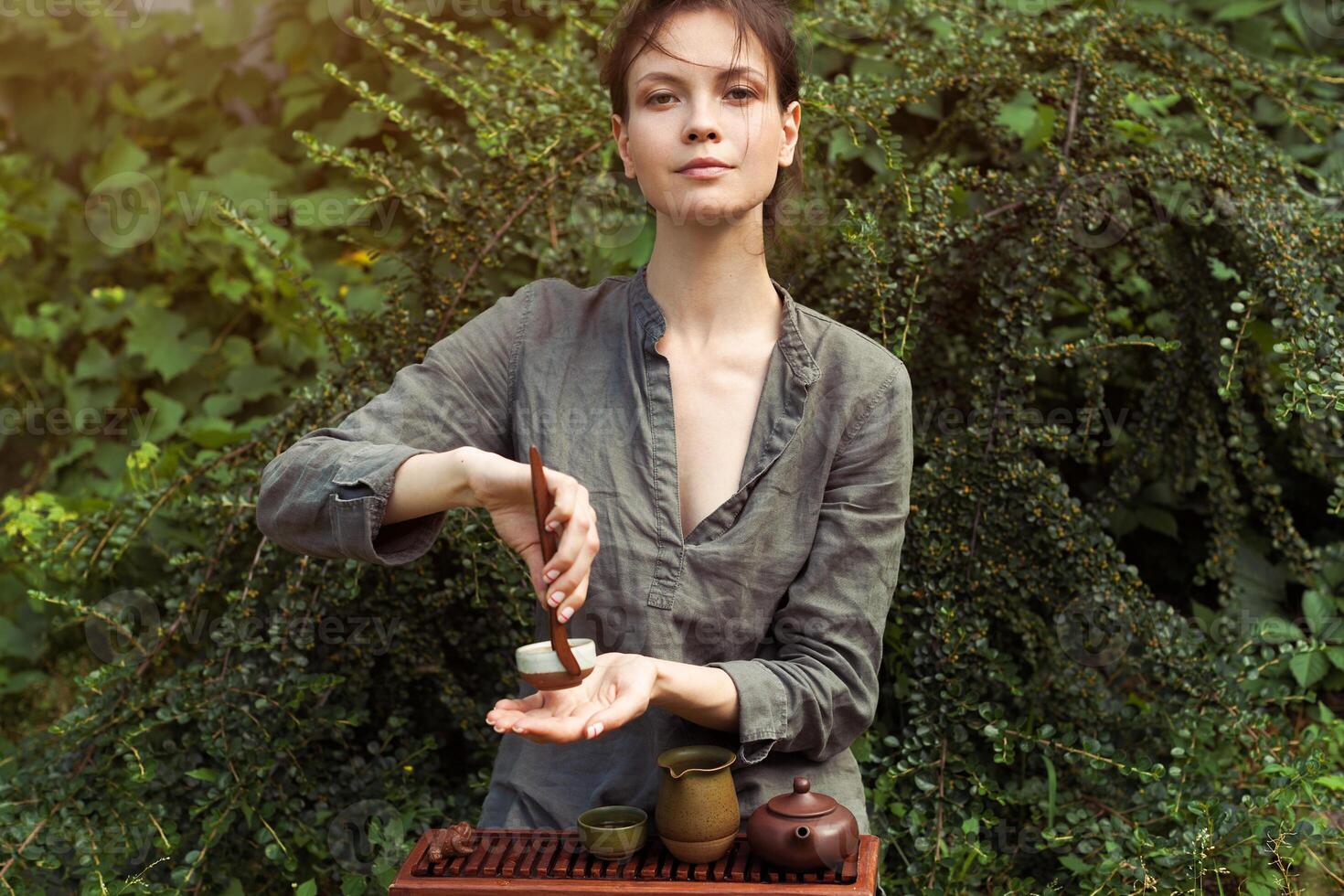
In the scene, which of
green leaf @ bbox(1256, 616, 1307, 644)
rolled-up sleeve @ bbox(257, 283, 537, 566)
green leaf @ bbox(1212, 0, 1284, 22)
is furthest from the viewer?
green leaf @ bbox(1212, 0, 1284, 22)

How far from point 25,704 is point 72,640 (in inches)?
10.9

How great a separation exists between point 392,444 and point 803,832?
815 mm

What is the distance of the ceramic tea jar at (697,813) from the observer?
1.86 m

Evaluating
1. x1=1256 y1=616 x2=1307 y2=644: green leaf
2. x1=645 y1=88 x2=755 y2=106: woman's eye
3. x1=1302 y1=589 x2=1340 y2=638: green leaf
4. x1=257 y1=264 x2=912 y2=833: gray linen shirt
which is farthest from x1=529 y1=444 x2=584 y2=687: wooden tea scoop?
x1=1302 y1=589 x2=1340 y2=638: green leaf

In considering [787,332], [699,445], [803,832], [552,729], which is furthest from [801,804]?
[787,332]

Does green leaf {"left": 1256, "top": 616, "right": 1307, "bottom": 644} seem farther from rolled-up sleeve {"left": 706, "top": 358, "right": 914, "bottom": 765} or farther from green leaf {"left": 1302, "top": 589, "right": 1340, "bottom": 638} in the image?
rolled-up sleeve {"left": 706, "top": 358, "right": 914, "bottom": 765}

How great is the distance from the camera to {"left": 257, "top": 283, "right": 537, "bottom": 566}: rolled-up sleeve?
6.22 feet

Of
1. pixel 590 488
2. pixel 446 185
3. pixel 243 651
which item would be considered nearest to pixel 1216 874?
pixel 590 488

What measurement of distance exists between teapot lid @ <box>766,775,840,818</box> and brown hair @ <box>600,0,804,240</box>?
98 cm

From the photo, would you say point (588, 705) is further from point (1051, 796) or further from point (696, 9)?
point (1051, 796)

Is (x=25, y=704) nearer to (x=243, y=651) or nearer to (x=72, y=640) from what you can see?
(x=72, y=640)

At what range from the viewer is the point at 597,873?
184cm

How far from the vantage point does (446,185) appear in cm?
336

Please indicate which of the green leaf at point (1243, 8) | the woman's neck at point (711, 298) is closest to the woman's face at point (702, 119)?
the woman's neck at point (711, 298)
